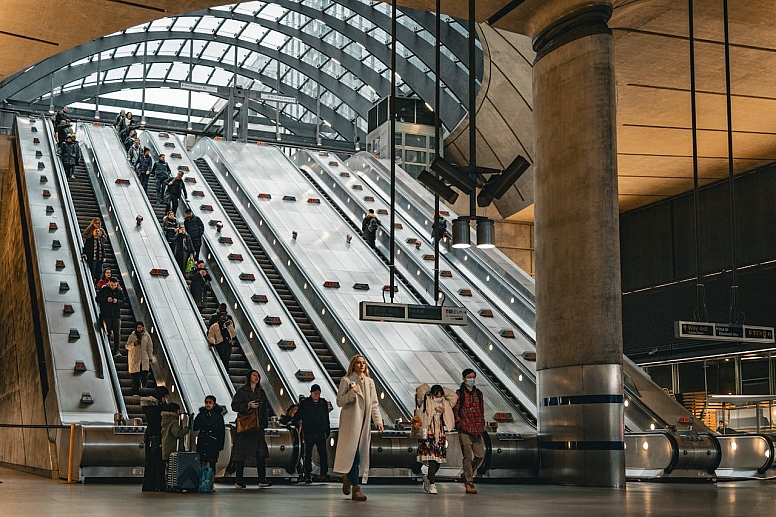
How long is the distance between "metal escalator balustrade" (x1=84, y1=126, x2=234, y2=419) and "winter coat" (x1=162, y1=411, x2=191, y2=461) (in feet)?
13.2

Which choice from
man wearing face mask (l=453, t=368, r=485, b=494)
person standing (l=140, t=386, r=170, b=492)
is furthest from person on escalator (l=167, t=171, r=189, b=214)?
man wearing face mask (l=453, t=368, r=485, b=494)

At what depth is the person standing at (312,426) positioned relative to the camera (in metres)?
13.9

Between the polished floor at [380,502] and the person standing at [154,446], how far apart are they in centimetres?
31

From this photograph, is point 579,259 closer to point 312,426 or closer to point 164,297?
point 312,426

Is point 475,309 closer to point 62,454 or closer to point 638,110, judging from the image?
point 638,110

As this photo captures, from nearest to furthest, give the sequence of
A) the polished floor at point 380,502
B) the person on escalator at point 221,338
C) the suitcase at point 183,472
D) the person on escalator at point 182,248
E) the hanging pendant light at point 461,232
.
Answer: the polished floor at point 380,502 < the suitcase at point 183,472 < the hanging pendant light at point 461,232 < the person on escalator at point 221,338 < the person on escalator at point 182,248

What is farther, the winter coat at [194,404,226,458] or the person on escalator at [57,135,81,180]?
the person on escalator at [57,135,81,180]

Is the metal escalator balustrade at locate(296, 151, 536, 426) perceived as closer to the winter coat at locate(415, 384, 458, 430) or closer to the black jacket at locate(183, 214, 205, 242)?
the black jacket at locate(183, 214, 205, 242)

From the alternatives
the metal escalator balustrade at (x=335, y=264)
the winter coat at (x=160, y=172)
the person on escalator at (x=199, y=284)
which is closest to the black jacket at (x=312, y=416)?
the metal escalator balustrade at (x=335, y=264)

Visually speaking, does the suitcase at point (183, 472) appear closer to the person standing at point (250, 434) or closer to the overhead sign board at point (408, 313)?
the person standing at point (250, 434)

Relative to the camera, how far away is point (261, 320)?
20.0 m

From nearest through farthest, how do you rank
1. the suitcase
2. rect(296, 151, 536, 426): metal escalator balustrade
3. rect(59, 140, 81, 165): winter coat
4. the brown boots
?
the brown boots → the suitcase → rect(296, 151, 536, 426): metal escalator balustrade → rect(59, 140, 81, 165): winter coat

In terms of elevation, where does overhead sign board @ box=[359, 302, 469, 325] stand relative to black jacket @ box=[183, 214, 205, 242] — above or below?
below

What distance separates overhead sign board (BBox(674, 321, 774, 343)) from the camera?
14.6 m
